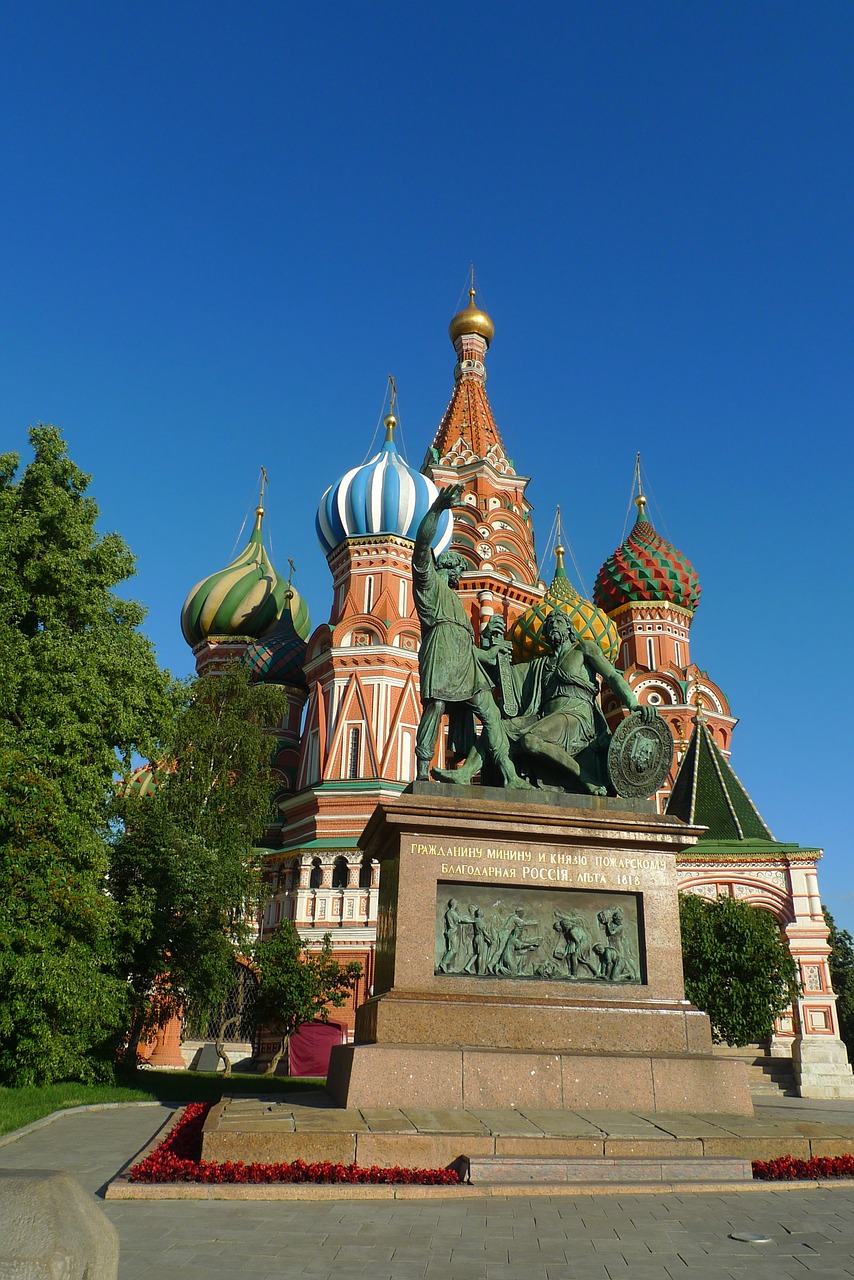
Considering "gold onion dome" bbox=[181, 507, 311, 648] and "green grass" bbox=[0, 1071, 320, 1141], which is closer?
"green grass" bbox=[0, 1071, 320, 1141]

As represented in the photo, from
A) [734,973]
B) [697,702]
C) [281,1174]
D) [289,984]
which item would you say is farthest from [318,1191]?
[697,702]

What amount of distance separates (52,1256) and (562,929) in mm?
6631

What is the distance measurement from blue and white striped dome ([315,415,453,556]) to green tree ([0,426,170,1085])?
18996 mm

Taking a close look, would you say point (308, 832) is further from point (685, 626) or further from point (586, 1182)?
point (586, 1182)

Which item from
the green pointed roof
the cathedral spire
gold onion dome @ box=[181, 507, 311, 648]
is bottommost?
the green pointed roof

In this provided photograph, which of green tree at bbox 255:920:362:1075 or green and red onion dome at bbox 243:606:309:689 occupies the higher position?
green and red onion dome at bbox 243:606:309:689

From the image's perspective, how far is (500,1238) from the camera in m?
4.75

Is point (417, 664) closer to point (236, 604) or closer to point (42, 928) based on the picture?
point (236, 604)

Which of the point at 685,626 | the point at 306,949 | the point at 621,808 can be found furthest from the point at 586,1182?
the point at 685,626

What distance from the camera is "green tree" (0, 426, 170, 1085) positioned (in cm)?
1252

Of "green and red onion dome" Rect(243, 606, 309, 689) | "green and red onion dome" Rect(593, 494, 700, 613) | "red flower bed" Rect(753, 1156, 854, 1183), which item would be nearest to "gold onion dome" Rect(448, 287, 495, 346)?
"green and red onion dome" Rect(593, 494, 700, 613)

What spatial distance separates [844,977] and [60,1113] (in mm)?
44590

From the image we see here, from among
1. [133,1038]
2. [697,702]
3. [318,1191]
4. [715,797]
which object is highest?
[697,702]

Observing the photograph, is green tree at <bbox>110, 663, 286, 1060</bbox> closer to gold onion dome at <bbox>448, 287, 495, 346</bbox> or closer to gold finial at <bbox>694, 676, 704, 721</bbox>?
gold finial at <bbox>694, 676, 704, 721</bbox>
